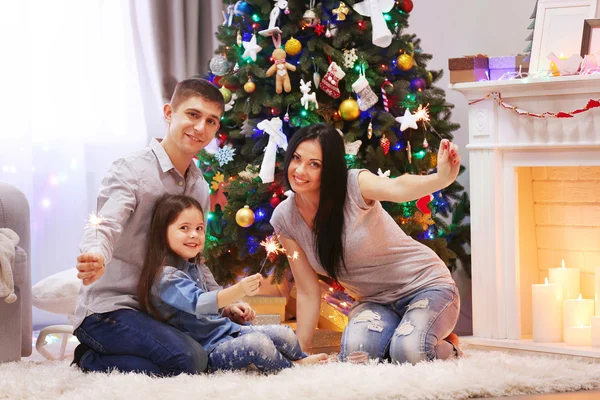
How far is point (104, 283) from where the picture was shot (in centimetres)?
248

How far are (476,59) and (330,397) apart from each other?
5.96ft

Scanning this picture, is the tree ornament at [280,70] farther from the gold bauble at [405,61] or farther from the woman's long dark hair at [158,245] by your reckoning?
the woman's long dark hair at [158,245]

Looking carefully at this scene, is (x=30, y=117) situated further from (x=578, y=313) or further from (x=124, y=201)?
(x=578, y=313)

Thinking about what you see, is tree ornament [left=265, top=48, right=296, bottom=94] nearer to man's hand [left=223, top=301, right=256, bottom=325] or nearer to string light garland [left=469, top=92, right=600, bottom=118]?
string light garland [left=469, top=92, right=600, bottom=118]

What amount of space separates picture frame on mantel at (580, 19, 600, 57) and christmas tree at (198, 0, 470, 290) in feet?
1.95

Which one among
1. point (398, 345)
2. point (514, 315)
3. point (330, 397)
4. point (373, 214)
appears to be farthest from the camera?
point (514, 315)

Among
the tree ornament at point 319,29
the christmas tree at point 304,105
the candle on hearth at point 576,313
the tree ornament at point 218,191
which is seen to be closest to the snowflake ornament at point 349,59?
the christmas tree at point 304,105

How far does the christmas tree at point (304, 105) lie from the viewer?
130 inches

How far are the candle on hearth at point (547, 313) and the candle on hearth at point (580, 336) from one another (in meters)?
0.07

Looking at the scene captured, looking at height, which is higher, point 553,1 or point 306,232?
point 553,1

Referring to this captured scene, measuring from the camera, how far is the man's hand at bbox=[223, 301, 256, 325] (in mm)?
2586

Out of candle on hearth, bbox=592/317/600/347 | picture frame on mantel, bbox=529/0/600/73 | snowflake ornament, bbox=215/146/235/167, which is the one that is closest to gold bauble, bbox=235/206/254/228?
snowflake ornament, bbox=215/146/235/167

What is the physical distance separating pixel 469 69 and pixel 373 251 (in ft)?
3.42

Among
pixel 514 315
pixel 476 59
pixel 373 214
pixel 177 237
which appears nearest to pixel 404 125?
pixel 476 59
